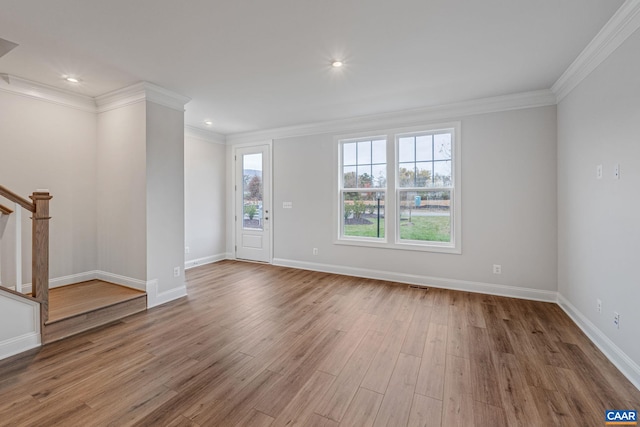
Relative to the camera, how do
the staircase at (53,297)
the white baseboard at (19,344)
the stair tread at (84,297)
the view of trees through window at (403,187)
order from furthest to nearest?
1. the view of trees through window at (403,187)
2. the stair tread at (84,297)
3. the staircase at (53,297)
4. the white baseboard at (19,344)

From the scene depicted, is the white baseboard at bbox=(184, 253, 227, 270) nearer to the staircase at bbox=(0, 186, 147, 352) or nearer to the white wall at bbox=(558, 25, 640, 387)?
the staircase at bbox=(0, 186, 147, 352)

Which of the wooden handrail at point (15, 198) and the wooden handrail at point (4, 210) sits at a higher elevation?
the wooden handrail at point (15, 198)

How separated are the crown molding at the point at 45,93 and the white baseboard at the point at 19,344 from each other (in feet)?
9.04

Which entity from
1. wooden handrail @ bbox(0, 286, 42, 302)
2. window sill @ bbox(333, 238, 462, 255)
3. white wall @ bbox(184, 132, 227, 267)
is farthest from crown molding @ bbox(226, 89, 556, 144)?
wooden handrail @ bbox(0, 286, 42, 302)

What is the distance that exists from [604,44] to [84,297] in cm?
578

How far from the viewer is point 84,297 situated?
10.7 feet

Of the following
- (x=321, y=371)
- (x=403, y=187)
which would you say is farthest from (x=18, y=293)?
(x=403, y=187)

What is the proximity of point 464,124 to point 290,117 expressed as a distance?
107 inches

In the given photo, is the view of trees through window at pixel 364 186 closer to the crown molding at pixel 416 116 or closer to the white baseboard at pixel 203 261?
the crown molding at pixel 416 116

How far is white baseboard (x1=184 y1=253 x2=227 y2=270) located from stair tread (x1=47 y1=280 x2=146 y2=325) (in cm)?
156

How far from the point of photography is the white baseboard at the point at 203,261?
5.35 metres

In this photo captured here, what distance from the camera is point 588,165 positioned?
9.09ft

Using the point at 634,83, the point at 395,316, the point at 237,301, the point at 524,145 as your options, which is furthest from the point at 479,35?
the point at 237,301

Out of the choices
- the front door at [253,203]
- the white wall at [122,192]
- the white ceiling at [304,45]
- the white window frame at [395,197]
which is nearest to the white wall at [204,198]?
the front door at [253,203]
